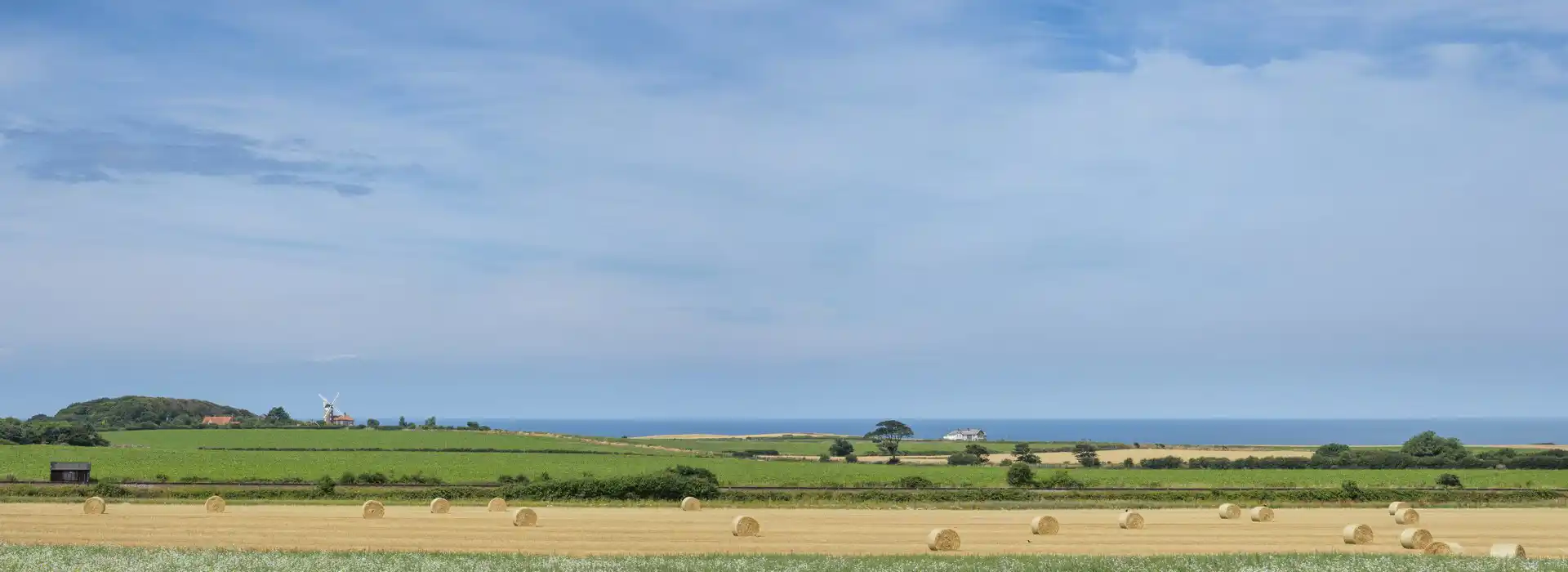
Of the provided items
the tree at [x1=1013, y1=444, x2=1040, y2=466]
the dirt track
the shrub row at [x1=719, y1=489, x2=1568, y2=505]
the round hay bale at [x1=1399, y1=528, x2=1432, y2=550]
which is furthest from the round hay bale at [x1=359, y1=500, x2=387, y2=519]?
the tree at [x1=1013, y1=444, x2=1040, y2=466]

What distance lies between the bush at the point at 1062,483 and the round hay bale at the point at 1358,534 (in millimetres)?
28644

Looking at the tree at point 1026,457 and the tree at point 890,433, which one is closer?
the tree at point 1026,457

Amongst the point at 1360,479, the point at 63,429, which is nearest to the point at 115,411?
the point at 63,429

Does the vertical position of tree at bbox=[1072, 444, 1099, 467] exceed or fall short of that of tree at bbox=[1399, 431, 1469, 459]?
it falls short

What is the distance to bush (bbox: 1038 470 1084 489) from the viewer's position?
65625 millimetres

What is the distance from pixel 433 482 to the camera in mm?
65188

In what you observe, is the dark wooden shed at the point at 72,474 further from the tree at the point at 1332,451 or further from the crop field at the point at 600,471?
the tree at the point at 1332,451

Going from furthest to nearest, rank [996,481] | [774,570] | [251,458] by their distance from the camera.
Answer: [251,458] < [996,481] < [774,570]

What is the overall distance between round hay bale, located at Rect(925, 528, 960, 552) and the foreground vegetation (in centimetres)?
463

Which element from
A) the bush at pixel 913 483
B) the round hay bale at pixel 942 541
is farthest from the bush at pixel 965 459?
the round hay bale at pixel 942 541

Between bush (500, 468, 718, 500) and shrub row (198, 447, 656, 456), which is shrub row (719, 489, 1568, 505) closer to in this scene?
bush (500, 468, 718, 500)

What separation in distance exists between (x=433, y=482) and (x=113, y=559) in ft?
131

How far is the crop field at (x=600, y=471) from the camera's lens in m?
69.5

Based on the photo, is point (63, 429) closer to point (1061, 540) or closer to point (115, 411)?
point (115, 411)
